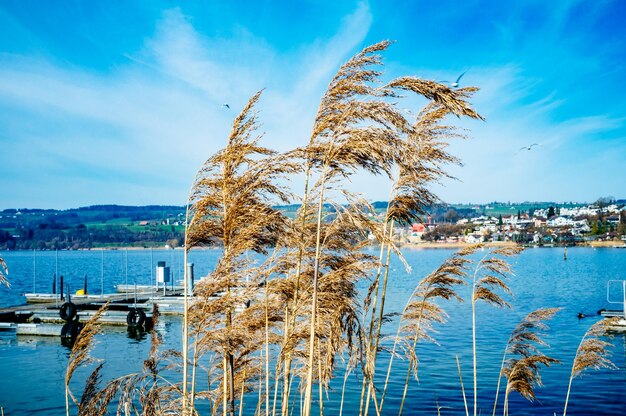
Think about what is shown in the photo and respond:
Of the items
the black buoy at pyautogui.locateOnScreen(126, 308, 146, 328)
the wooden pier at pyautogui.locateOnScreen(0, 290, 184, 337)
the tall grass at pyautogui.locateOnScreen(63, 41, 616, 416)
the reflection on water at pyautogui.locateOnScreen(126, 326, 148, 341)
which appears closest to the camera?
the tall grass at pyautogui.locateOnScreen(63, 41, 616, 416)

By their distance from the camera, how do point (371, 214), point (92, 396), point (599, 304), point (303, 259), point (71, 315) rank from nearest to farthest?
1. point (371, 214)
2. point (92, 396)
3. point (303, 259)
4. point (71, 315)
5. point (599, 304)

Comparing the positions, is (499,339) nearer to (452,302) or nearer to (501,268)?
(452,302)

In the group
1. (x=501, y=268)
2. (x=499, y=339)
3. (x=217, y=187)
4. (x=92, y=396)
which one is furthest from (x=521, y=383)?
(x=499, y=339)

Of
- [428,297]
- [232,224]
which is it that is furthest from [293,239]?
[428,297]

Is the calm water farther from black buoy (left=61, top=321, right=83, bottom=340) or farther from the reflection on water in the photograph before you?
black buoy (left=61, top=321, right=83, bottom=340)

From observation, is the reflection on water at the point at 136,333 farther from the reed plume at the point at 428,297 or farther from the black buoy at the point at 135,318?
the reed plume at the point at 428,297

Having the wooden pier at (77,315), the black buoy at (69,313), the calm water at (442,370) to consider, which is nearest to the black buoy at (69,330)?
the wooden pier at (77,315)

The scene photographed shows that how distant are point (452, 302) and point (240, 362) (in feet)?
145

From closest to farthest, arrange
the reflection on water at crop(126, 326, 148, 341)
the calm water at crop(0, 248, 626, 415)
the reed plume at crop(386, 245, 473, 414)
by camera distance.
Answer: the reed plume at crop(386, 245, 473, 414) → the calm water at crop(0, 248, 626, 415) → the reflection on water at crop(126, 326, 148, 341)

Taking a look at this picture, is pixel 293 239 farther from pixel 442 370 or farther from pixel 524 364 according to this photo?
pixel 442 370

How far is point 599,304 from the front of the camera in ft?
156

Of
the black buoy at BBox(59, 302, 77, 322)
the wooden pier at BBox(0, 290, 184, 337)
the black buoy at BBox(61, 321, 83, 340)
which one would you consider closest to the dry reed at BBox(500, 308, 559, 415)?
the wooden pier at BBox(0, 290, 184, 337)

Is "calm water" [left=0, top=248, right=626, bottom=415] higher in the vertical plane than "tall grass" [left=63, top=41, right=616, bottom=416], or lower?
lower

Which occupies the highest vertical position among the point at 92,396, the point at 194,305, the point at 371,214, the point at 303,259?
the point at 371,214
